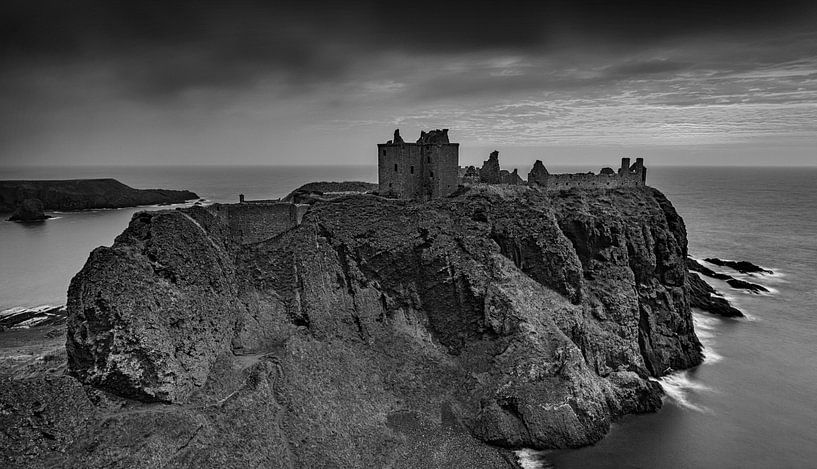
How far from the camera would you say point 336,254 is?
124ft

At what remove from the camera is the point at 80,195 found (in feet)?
414

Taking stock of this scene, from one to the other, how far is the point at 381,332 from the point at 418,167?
47.9ft

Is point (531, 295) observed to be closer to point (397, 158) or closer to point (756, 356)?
point (397, 158)

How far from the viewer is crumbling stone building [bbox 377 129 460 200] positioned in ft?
144

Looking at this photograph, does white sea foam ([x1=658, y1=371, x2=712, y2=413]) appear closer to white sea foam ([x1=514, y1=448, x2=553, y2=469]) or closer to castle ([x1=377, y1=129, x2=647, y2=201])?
white sea foam ([x1=514, y1=448, x2=553, y2=469])

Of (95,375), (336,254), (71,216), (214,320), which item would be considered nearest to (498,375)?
(336,254)

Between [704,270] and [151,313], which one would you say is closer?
[151,313]

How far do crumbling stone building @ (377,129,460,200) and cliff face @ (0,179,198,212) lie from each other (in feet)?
335

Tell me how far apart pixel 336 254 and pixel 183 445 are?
17.5 metres

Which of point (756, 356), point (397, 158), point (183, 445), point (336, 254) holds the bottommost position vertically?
point (756, 356)

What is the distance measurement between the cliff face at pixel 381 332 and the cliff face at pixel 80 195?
10763 centimetres

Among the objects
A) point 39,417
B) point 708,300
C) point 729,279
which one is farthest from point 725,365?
point 39,417

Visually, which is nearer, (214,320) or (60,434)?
(60,434)

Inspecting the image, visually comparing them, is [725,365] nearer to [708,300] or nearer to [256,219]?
[708,300]
